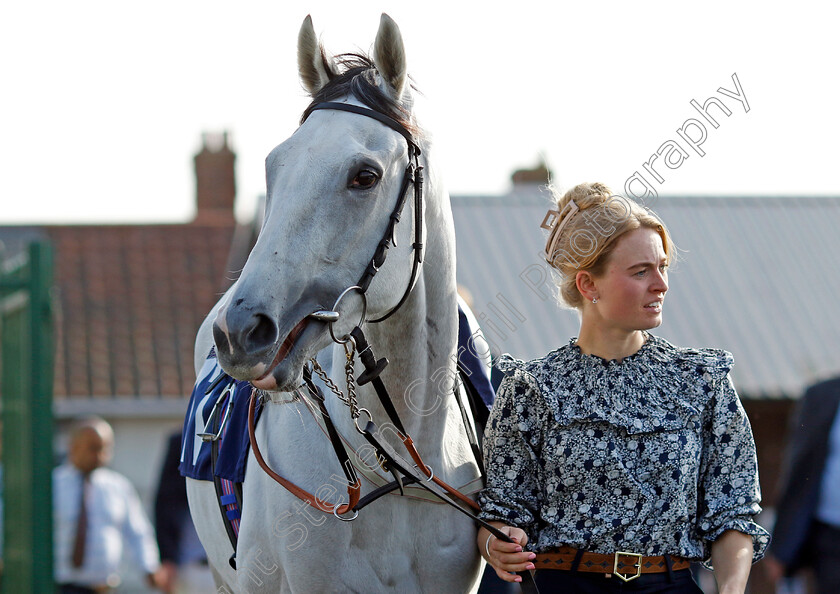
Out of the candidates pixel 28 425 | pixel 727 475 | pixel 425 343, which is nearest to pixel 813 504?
pixel 727 475

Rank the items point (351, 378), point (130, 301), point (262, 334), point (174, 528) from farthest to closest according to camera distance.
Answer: point (130, 301) → point (174, 528) → point (351, 378) → point (262, 334)

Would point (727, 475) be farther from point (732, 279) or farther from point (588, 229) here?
point (732, 279)

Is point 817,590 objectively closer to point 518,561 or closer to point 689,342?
point 518,561

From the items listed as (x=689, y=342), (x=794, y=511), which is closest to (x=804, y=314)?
(x=689, y=342)

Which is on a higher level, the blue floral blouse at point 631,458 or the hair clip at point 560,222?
the hair clip at point 560,222

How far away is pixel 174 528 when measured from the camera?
6000 millimetres

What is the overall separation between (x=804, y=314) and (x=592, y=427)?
10.8 metres

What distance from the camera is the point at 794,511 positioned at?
181 inches

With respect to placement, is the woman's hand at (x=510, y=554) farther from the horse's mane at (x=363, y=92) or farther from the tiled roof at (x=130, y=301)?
the tiled roof at (x=130, y=301)

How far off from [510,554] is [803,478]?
2586mm

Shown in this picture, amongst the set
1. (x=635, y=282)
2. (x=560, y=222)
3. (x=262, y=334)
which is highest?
(x=560, y=222)

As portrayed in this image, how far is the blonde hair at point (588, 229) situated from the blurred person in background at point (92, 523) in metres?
4.79

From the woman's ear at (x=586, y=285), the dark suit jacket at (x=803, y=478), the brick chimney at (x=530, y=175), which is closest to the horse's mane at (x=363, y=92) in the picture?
the woman's ear at (x=586, y=285)

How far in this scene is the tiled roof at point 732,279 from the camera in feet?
38.2
